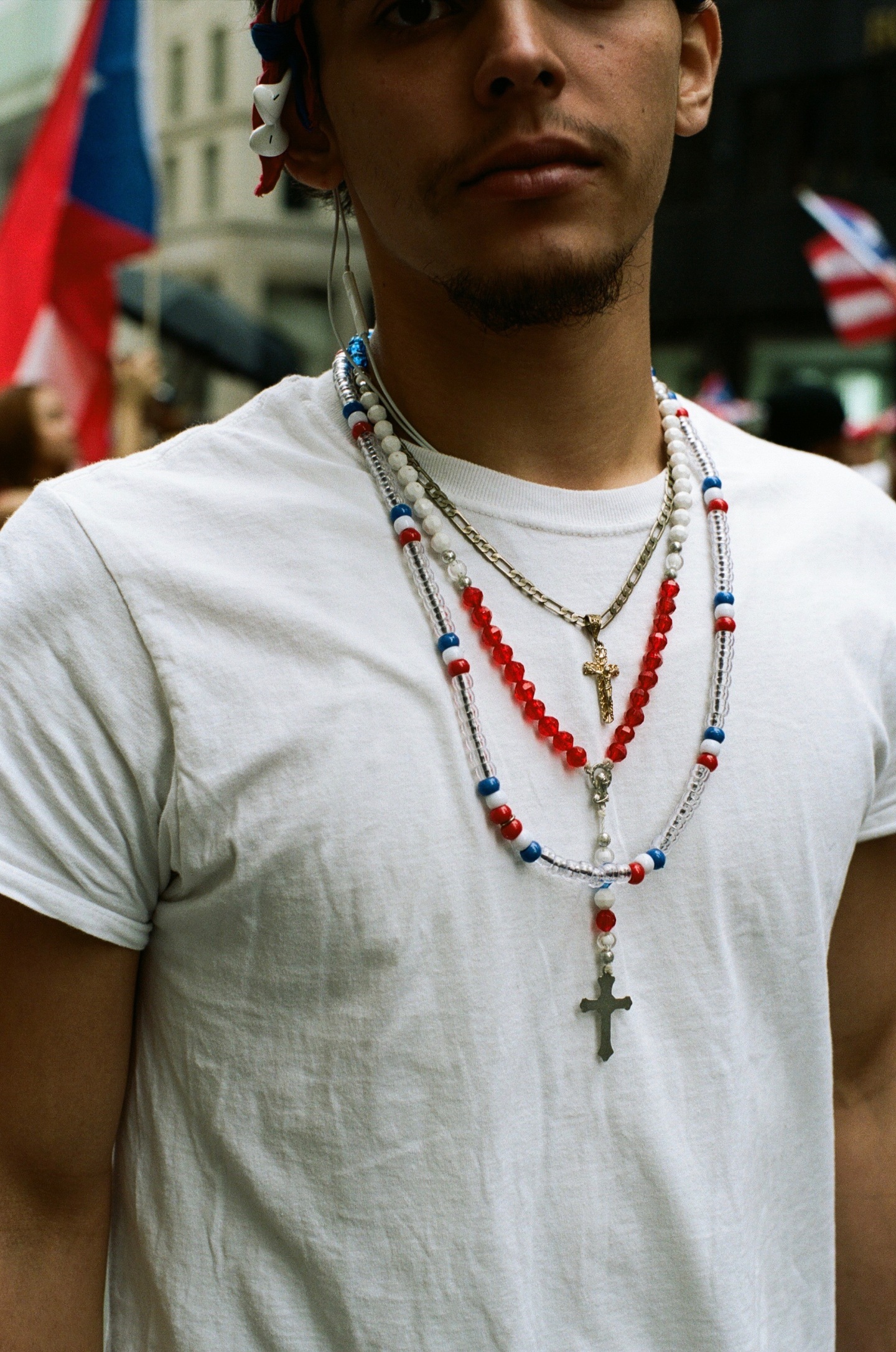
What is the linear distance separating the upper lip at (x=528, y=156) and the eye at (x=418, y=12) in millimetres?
167

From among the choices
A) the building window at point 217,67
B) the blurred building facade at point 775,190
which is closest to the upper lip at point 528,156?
the blurred building facade at point 775,190

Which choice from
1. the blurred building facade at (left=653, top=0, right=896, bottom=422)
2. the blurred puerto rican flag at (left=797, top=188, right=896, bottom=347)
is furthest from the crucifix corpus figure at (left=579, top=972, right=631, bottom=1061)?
the blurred building facade at (left=653, top=0, right=896, bottom=422)

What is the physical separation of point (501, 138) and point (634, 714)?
0.59 metres

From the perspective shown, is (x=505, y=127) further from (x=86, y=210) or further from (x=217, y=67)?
(x=217, y=67)

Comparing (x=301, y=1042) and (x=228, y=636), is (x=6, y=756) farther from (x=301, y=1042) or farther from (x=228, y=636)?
(x=301, y=1042)

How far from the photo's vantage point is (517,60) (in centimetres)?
137

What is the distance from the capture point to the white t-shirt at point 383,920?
1.32m

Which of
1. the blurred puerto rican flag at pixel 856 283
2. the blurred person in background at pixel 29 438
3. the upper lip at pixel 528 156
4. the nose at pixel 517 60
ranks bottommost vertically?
the upper lip at pixel 528 156

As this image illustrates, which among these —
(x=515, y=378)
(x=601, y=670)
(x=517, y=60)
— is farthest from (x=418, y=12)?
(x=601, y=670)

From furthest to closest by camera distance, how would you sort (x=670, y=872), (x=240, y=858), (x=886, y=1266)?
1. (x=886, y=1266)
2. (x=670, y=872)
3. (x=240, y=858)

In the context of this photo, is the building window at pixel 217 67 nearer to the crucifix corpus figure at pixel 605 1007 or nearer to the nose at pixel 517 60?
the nose at pixel 517 60

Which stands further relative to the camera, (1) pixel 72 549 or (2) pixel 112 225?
(2) pixel 112 225

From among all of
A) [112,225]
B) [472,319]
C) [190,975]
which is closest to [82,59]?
[112,225]

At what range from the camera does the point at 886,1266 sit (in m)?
1.70
